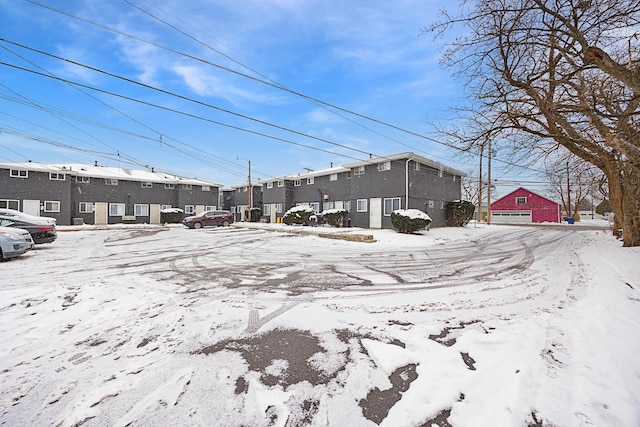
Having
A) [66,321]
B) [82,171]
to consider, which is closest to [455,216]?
[66,321]

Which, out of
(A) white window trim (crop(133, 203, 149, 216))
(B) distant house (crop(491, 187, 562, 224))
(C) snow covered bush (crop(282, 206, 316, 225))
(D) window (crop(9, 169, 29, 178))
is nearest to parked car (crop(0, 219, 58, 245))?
(C) snow covered bush (crop(282, 206, 316, 225))

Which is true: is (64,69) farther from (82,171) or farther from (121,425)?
(82,171)

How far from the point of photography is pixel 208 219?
75.3 feet

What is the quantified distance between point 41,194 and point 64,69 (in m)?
24.1

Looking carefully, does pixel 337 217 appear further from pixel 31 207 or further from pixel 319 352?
pixel 31 207

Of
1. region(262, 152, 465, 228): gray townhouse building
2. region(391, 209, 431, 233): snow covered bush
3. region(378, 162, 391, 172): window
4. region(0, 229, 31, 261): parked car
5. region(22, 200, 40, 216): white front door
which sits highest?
region(378, 162, 391, 172): window

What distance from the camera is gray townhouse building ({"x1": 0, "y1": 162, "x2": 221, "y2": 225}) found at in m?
23.1

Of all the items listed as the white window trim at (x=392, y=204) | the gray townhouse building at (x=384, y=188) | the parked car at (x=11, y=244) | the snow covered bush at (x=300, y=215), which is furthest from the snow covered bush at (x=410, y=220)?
the parked car at (x=11, y=244)

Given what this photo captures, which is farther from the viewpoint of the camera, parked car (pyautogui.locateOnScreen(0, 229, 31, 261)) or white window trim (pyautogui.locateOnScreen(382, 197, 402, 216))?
white window trim (pyautogui.locateOnScreen(382, 197, 402, 216))

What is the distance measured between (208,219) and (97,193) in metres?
13.8

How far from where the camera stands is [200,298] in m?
4.51

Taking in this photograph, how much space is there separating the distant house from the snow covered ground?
40597mm

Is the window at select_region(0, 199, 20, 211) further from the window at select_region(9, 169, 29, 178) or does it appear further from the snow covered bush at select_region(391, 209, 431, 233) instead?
the snow covered bush at select_region(391, 209, 431, 233)

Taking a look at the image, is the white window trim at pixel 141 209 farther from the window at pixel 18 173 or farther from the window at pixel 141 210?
the window at pixel 18 173
